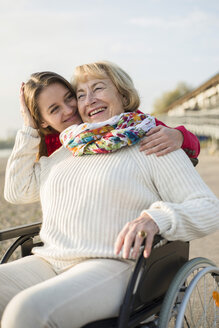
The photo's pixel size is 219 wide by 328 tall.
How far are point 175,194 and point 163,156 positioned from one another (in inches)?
7.6

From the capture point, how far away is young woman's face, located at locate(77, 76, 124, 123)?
2.40 metres

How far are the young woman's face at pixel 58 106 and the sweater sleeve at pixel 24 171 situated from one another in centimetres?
15

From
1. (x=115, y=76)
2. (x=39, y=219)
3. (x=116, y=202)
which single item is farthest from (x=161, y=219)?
(x=39, y=219)

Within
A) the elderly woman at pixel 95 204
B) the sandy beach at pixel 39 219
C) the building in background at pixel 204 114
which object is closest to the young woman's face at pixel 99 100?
the elderly woman at pixel 95 204

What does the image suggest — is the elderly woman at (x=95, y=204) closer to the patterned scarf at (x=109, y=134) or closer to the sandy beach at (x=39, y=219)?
the patterned scarf at (x=109, y=134)

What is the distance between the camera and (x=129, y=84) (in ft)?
8.15

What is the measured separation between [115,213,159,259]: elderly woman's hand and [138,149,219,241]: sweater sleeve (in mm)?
33

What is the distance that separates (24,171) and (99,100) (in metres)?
0.60

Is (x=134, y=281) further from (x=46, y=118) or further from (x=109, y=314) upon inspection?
(x=46, y=118)

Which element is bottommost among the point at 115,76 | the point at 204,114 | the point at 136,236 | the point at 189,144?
the point at 204,114

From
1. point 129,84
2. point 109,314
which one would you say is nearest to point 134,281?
point 109,314

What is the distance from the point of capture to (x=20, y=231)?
93.7 inches

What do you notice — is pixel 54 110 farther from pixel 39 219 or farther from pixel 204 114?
pixel 204 114

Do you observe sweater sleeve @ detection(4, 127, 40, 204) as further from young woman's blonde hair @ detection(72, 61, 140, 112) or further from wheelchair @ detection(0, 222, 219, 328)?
wheelchair @ detection(0, 222, 219, 328)
